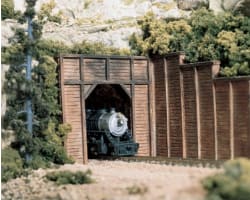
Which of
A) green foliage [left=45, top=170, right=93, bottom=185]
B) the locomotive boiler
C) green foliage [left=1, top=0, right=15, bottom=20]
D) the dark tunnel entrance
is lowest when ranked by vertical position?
green foliage [left=45, top=170, right=93, bottom=185]

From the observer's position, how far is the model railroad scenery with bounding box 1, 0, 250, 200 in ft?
76.4

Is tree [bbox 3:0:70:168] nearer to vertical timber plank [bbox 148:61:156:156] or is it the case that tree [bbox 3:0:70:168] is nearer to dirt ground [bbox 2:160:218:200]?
dirt ground [bbox 2:160:218:200]

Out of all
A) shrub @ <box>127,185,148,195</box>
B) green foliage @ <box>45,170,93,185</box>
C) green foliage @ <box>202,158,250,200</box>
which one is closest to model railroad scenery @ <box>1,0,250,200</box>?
green foliage @ <box>45,170,93,185</box>

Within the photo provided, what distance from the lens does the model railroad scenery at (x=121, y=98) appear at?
917 inches

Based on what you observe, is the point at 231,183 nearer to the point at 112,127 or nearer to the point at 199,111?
the point at 199,111

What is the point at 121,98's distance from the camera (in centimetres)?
2920

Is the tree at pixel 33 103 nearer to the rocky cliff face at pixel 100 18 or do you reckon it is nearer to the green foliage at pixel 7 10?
the rocky cliff face at pixel 100 18

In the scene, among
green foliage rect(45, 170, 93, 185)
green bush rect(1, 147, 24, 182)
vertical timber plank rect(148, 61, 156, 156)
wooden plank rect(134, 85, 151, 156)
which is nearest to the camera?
green foliage rect(45, 170, 93, 185)

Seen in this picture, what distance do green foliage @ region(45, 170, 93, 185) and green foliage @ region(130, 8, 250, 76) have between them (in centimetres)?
758

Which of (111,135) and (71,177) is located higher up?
(111,135)

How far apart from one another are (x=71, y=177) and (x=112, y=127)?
292 inches

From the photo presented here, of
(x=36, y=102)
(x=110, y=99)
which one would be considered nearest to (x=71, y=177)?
(x=36, y=102)

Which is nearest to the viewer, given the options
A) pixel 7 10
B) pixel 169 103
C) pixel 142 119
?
pixel 169 103

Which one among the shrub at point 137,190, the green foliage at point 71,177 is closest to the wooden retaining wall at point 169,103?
the green foliage at point 71,177
